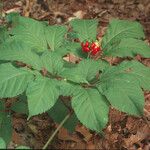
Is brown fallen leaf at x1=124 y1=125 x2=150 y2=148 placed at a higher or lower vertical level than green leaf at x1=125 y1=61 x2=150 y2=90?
lower

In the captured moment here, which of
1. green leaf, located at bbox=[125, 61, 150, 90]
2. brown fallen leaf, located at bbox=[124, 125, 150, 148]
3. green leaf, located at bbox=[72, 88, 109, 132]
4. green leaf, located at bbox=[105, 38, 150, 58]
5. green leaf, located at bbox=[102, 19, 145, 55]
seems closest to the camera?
green leaf, located at bbox=[72, 88, 109, 132]

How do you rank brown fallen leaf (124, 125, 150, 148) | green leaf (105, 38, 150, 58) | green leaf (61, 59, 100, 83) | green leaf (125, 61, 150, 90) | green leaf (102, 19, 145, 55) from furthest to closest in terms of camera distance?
brown fallen leaf (124, 125, 150, 148) < green leaf (102, 19, 145, 55) < green leaf (105, 38, 150, 58) < green leaf (125, 61, 150, 90) < green leaf (61, 59, 100, 83)

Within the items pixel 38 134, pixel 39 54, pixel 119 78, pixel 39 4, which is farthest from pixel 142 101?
pixel 39 4

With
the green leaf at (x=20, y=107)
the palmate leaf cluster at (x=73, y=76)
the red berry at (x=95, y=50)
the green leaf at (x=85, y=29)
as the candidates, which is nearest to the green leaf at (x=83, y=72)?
the palmate leaf cluster at (x=73, y=76)

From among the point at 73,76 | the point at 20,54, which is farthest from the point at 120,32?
the point at 20,54

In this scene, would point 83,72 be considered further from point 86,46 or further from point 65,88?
point 86,46

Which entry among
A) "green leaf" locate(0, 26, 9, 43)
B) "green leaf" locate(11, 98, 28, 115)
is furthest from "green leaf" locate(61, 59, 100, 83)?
"green leaf" locate(0, 26, 9, 43)

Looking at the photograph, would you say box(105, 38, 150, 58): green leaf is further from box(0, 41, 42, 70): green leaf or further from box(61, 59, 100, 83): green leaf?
box(0, 41, 42, 70): green leaf

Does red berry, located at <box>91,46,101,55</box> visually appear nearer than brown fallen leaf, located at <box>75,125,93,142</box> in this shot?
Yes
